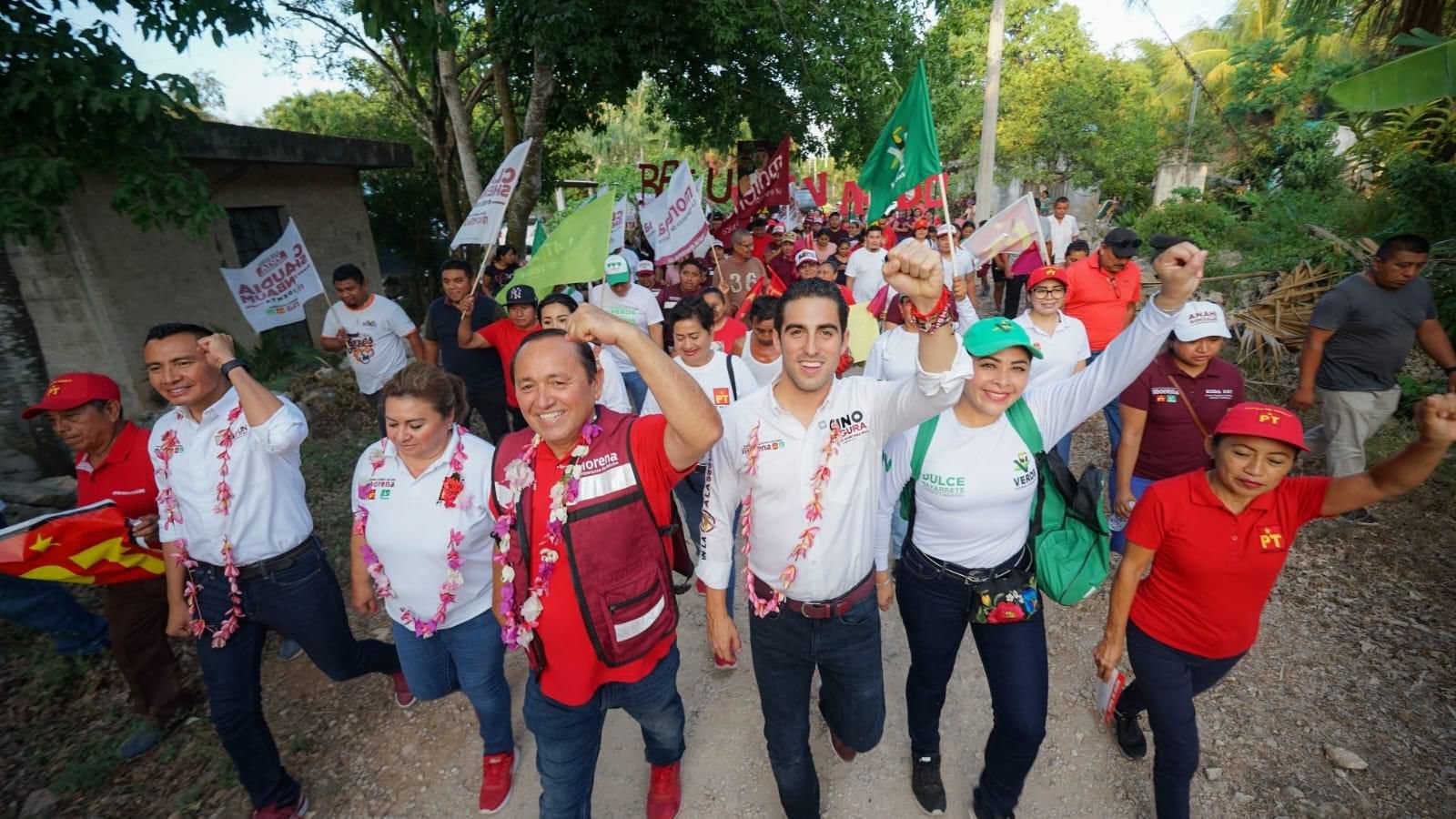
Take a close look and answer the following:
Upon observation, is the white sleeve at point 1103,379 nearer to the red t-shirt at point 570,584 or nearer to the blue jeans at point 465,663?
the red t-shirt at point 570,584

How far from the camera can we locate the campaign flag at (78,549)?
2811 millimetres

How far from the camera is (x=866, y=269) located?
8773 millimetres

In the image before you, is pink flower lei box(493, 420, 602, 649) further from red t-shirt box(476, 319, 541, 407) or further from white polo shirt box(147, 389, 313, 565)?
red t-shirt box(476, 319, 541, 407)

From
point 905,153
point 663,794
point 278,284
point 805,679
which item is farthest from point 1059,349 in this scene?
point 278,284

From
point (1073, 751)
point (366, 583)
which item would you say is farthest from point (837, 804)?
point (366, 583)

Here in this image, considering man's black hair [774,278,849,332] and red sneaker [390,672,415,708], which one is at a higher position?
man's black hair [774,278,849,332]

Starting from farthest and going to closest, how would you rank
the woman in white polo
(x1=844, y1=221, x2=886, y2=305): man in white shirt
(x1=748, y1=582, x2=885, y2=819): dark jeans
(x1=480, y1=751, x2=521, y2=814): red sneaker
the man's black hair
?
(x1=844, y1=221, x2=886, y2=305): man in white shirt < (x1=480, y1=751, x2=521, y2=814): red sneaker < the woman in white polo < (x1=748, y1=582, x2=885, y2=819): dark jeans < the man's black hair

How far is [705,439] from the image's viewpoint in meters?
2.00

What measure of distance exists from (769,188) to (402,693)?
8.46 meters

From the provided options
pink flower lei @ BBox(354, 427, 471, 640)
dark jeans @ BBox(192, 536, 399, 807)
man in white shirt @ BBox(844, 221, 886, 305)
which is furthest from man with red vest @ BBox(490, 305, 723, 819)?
man in white shirt @ BBox(844, 221, 886, 305)

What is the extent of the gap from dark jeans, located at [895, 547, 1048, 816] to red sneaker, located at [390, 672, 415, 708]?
2.73 m

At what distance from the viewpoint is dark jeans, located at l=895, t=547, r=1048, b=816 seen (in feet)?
8.15

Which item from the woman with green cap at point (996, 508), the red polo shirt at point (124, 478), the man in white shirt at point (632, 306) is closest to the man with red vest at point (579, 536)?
the woman with green cap at point (996, 508)

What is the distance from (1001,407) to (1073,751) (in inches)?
76.9
